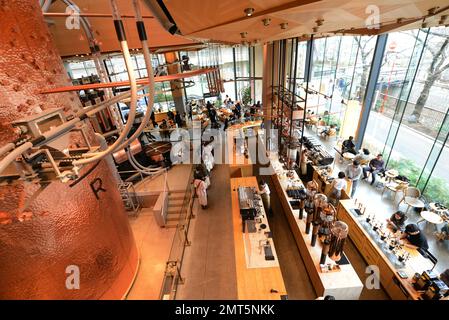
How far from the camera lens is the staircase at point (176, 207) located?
6762 millimetres

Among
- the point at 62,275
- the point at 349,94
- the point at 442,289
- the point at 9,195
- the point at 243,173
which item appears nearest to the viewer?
the point at 9,195

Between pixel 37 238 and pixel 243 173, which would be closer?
pixel 37 238

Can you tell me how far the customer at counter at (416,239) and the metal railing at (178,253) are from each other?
18.3ft

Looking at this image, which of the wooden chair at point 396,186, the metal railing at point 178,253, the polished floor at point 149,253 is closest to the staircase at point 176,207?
the metal railing at point 178,253

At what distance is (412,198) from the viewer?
759cm

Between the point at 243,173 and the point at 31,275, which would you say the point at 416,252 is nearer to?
the point at 243,173

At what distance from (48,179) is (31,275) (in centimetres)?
215

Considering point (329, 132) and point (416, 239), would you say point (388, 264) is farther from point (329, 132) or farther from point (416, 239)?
point (329, 132)

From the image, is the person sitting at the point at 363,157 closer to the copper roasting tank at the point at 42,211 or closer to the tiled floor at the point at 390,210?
the tiled floor at the point at 390,210

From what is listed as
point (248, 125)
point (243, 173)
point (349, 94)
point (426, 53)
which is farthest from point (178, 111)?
point (426, 53)

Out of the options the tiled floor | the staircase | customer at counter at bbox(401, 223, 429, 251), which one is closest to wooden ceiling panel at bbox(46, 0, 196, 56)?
the staircase

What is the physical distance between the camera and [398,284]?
470 centimetres

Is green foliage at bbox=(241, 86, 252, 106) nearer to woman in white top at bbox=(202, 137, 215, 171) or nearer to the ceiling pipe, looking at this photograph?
woman in white top at bbox=(202, 137, 215, 171)

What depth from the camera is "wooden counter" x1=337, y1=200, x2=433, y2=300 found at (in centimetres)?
457
